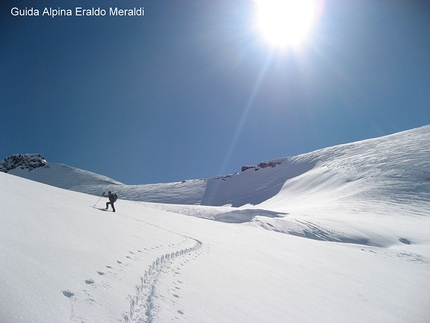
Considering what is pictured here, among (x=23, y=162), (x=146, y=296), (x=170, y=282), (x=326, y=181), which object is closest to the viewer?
(x=146, y=296)

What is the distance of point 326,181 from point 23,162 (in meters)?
182

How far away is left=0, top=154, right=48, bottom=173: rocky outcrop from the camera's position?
514 ft

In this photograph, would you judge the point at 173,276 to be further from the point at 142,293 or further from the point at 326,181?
the point at 326,181

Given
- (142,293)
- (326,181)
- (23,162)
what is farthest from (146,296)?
(23,162)

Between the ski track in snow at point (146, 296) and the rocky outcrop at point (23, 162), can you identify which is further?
the rocky outcrop at point (23, 162)

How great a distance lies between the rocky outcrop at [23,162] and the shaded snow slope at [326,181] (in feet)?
242

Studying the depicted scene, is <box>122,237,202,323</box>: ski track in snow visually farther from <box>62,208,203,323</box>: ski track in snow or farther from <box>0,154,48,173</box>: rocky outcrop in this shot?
<box>0,154,48,173</box>: rocky outcrop

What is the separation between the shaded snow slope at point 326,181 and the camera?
3909 centimetres

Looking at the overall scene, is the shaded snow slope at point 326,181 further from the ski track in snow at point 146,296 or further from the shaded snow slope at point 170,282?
the ski track in snow at point 146,296

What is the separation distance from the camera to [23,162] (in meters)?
162

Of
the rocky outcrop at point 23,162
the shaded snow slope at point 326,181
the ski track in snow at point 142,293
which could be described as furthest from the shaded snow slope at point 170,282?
the rocky outcrop at point 23,162

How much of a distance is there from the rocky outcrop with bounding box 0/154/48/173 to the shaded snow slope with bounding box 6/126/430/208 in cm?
7377

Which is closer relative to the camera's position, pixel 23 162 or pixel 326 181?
pixel 326 181

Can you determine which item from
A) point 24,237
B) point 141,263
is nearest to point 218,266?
point 141,263
